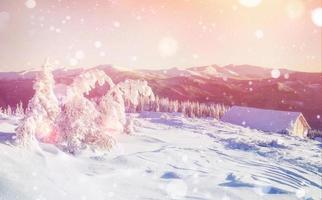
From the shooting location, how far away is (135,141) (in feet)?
13.4

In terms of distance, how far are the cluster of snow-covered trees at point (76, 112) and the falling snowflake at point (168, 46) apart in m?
0.51

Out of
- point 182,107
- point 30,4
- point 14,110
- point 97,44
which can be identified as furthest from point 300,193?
point 30,4

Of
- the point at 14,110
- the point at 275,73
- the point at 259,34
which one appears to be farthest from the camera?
the point at 275,73

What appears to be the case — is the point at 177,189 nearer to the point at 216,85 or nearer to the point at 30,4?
the point at 30,4

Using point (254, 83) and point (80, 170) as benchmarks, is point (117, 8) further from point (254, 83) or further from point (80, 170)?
point (254, 83)

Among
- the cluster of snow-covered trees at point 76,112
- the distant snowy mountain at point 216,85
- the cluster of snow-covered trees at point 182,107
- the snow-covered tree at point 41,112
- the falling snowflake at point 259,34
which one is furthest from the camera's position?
the falling snowflake at point 259,34

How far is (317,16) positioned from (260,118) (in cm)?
196

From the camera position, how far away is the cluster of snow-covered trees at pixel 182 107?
4.21m

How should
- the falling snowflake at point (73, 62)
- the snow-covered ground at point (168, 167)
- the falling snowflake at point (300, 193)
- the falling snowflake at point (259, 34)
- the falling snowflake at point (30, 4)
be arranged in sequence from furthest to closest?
the falling snowflake at point (259, 34) < the falling snowflake at point (300, 193) < the falling snowflake at point (73, 62) < the falling snowflake at point (30, 4) < the snow-covered ground at point (168, 167)

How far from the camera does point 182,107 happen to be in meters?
4.75

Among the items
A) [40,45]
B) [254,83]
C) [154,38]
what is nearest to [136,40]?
[154,38]

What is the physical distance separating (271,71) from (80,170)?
352cm

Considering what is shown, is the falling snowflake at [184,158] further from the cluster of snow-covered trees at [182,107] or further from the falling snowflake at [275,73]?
the falling snowflake at [275,73]

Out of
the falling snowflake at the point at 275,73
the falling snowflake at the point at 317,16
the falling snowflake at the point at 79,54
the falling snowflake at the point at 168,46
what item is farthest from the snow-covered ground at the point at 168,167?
the falling snowflake at the point at 317,16
